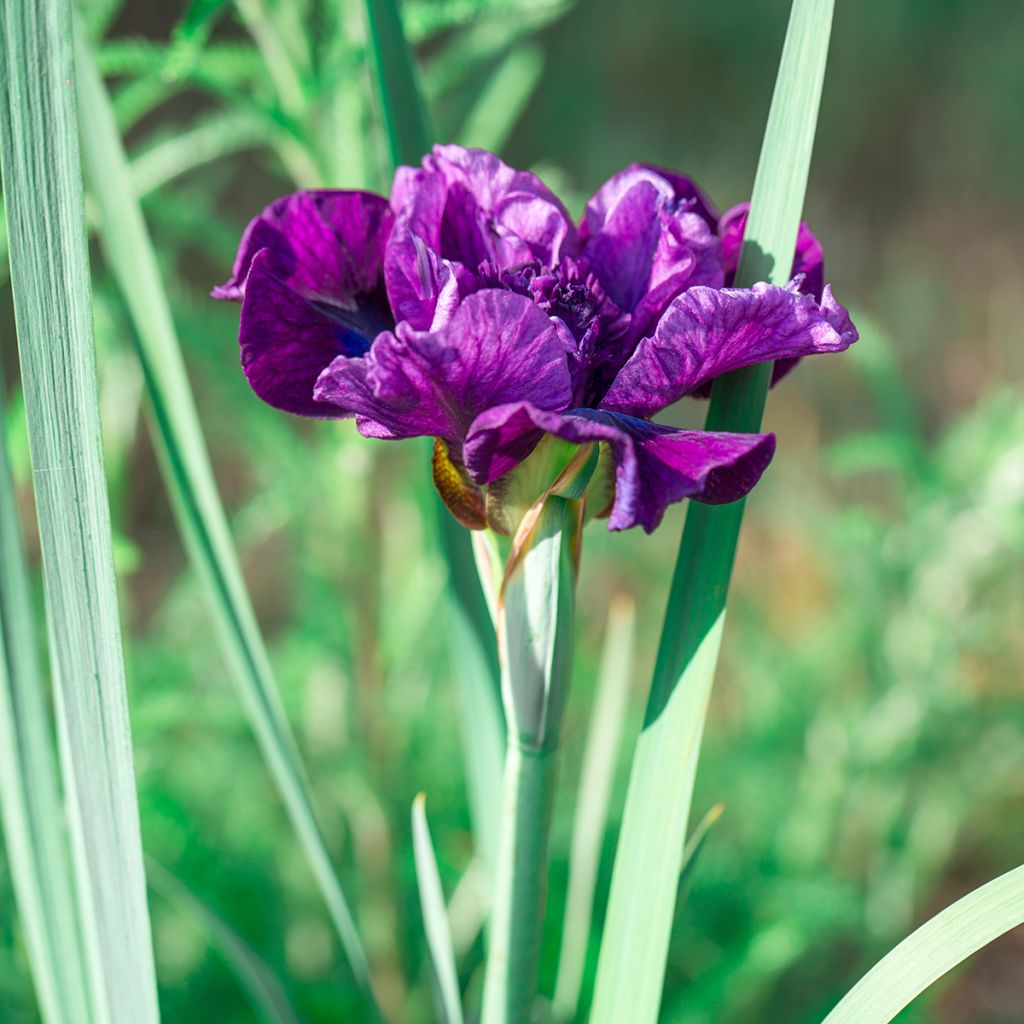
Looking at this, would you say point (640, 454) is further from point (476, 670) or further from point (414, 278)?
point (476, 670)

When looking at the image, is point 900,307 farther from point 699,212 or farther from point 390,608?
point 699,212

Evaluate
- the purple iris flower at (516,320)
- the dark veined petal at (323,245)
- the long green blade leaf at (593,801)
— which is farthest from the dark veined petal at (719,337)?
the long green blade leaf at (593,801)

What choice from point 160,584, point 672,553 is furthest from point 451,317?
point 160,584

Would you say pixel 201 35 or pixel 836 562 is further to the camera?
pixel 836 562

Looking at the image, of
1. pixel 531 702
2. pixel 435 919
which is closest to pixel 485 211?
pixel 531 702

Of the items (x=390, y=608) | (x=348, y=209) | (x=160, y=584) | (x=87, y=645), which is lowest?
(x=160, y=584)

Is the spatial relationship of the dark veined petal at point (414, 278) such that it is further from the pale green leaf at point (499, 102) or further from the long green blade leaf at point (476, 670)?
the pale green leaf at point (499, 102)

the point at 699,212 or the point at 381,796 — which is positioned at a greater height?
the point at 699,212
